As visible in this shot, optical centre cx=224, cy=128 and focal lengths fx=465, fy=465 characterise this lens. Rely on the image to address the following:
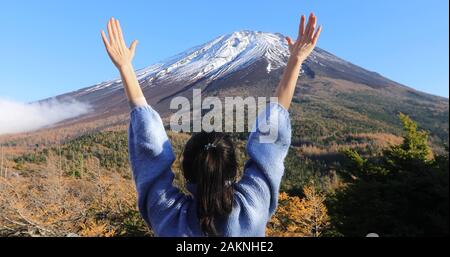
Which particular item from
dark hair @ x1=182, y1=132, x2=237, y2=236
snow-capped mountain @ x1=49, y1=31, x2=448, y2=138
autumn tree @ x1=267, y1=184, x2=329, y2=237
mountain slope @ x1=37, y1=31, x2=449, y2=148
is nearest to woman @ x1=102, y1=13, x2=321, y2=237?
dark hair @ x1=182, y1=132, x2=237, y2=236

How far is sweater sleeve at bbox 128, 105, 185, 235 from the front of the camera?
3.48 feet

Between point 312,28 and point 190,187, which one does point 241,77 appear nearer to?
point 312,28

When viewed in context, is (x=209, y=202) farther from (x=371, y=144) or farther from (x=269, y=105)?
(x=371, y=144)

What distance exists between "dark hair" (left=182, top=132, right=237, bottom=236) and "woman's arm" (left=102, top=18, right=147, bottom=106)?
18 centimetres

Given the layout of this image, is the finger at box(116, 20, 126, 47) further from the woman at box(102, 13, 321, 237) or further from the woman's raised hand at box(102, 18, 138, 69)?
the woman at box(102, 13, 321, 237)

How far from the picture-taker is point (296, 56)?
1.31 metres

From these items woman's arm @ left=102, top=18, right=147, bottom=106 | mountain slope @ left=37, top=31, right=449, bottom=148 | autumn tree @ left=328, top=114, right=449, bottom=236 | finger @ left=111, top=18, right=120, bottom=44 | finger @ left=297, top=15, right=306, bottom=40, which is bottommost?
autumn tree @ left=328, top=114, right=449, bottom=236

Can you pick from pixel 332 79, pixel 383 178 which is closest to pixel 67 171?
pixel 383 178

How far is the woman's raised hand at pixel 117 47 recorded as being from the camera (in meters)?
1.22

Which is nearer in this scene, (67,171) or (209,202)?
(209,202)

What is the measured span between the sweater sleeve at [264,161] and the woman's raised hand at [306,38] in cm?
31

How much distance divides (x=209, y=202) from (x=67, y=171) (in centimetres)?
2854

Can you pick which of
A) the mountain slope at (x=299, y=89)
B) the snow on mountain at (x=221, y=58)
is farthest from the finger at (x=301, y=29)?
the snow on mountain at (x=221, y=58)

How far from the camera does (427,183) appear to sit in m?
9.20
